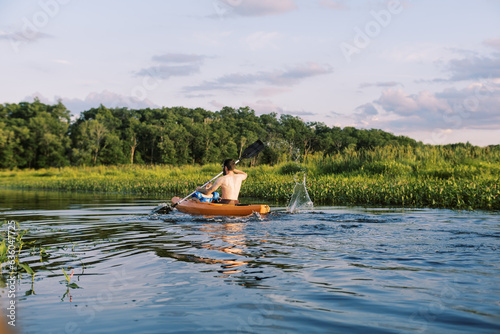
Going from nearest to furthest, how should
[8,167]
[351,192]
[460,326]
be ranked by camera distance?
[460,326], [351,192], [8,167]

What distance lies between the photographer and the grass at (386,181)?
45.3 ft

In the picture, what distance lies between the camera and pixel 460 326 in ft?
11.9

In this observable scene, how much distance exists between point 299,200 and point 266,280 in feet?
33.3

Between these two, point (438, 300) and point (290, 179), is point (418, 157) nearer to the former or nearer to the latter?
point (290, 179)

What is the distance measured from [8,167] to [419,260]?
211 feet

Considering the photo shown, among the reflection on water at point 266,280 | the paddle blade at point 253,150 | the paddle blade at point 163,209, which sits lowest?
the reflection on water at point 266,280

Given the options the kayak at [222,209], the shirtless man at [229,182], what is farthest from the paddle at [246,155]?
the shirtless man at [229,182]

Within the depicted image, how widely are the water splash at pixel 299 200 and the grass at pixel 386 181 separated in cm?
33

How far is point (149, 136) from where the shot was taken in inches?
2869

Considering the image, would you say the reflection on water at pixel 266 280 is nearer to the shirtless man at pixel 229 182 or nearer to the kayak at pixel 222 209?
the kayak at pixel 222 209

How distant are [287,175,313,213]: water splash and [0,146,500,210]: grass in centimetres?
33

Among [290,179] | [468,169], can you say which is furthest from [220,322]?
[290,179]

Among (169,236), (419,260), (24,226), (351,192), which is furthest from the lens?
(351,192)

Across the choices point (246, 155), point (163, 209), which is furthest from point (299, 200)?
point (163, 209)
